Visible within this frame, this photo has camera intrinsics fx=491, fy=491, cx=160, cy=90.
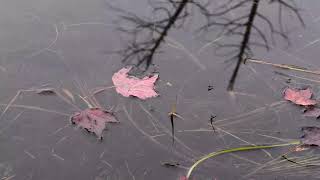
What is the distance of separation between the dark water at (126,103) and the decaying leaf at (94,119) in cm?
3

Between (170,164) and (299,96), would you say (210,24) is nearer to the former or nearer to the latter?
(299,96)

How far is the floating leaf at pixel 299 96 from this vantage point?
7.15 ft

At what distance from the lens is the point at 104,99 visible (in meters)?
2.13

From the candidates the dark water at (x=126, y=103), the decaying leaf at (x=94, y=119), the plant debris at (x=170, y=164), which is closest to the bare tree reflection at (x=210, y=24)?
the dark water at (x=126, y=103)

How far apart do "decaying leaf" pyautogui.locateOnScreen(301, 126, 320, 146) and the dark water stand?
4 cm

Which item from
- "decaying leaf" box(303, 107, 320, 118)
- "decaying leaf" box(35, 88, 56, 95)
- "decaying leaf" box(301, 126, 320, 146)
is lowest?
"decaying leaf" box(35, 88, 56, 95)

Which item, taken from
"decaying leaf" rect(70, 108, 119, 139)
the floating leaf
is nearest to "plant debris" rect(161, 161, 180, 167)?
"decaying leaf" rect(70, 108, 119, 139)

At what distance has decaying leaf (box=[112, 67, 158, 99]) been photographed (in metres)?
2.15

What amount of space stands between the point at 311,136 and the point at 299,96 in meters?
0.23

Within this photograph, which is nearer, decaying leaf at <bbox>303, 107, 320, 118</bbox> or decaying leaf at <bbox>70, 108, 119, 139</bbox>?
decaying leaf at <bbox>70, 108, 119, 139</bbox>

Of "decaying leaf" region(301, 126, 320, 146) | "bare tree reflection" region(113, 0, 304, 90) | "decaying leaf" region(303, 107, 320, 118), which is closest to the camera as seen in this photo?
"decaying leaf" region(301, 126, 320, 146)

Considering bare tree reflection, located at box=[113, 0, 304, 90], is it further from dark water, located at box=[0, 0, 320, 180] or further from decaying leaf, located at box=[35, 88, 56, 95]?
decaying leaf, located at box=[35, 88, 56, 95]

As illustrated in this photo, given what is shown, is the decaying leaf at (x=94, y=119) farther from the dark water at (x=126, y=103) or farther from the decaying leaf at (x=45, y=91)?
the decaying leaf at (x=45, y=91)

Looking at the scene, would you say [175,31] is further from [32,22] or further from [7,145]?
[7,145]
